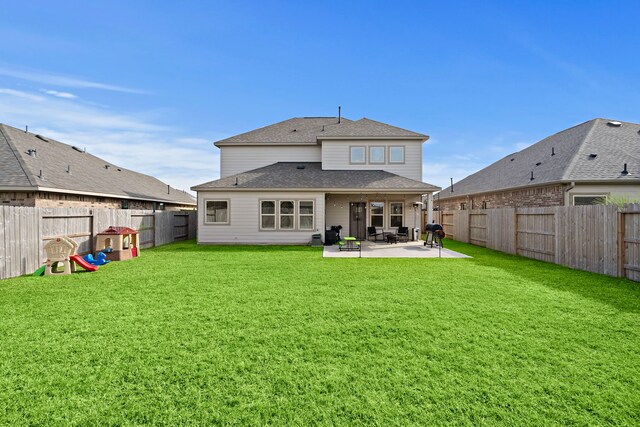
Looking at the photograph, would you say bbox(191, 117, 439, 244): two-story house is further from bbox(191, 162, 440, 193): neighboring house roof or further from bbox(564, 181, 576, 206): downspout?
bbox(564, 181, 576, 206): downspout

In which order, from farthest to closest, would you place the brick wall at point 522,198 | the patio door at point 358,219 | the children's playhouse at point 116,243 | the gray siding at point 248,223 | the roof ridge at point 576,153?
1. the patio door at point 358,219
2. the gray siding at point 248,223
3. the brick wall at point 522,198
4. the roof ridge at point 576,153
5. the children's playhouse at point 116,243

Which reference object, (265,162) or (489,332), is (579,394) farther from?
(265,162)

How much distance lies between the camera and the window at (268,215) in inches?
643

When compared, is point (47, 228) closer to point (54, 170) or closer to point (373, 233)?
point (54, 170)

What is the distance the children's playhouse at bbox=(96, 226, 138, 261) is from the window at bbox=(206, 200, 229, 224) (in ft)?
Result: 14.6

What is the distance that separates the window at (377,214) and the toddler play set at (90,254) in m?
12.7

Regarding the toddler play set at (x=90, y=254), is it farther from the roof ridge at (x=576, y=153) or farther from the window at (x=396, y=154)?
the roof ridge at (x=576, y=153)

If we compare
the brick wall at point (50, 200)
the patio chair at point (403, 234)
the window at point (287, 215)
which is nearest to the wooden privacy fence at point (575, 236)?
the patio chair at point (403, 234)

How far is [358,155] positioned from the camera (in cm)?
1850

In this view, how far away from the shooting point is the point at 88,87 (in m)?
15.2

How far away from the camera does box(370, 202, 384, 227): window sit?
18500 mm

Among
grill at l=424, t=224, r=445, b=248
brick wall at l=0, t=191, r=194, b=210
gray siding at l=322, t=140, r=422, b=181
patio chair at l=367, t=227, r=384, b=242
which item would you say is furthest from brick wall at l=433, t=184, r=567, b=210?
brick wall at l=0, t=191, r=194, b=210

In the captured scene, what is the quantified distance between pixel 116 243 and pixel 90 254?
0.91 metres

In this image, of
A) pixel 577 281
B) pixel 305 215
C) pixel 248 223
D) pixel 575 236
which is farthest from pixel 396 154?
pixel 577 281
